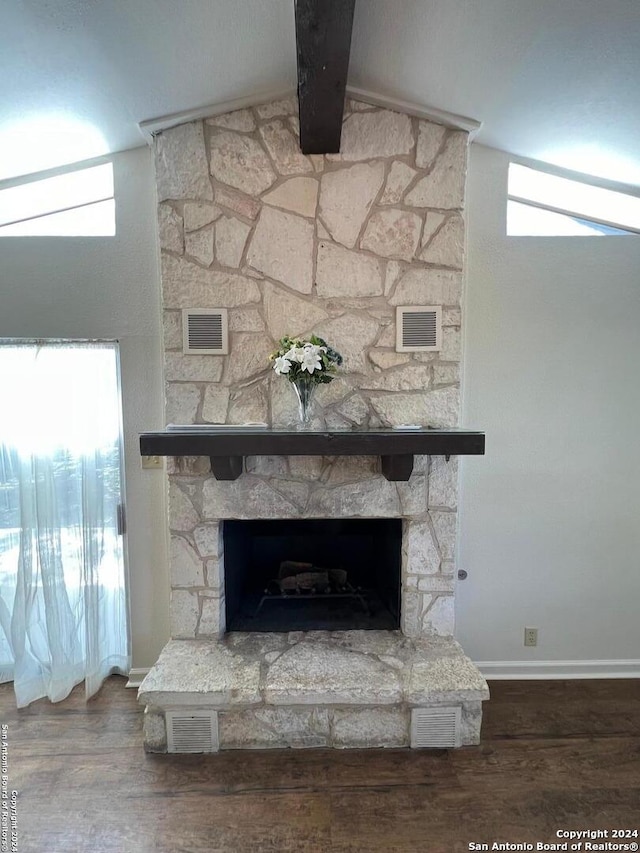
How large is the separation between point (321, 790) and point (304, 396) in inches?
63.3

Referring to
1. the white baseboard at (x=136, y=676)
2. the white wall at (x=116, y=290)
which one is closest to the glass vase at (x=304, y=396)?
the white wall at (x=116, y=290)

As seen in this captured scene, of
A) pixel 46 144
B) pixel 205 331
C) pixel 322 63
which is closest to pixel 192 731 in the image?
pixel 205 331

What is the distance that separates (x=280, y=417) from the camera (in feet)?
6.86

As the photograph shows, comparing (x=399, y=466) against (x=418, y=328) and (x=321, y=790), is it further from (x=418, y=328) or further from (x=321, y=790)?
(x=321, y=790)

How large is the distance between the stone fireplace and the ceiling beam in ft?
0.88

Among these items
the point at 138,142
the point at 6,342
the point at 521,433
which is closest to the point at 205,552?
the point at 6,342

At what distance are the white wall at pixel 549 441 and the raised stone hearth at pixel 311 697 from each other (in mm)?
576

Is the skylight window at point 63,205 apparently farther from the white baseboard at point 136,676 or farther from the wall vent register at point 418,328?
the white baseboard at point 136,676

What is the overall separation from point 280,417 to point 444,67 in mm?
1614

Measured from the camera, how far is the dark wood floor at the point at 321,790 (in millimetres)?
1490

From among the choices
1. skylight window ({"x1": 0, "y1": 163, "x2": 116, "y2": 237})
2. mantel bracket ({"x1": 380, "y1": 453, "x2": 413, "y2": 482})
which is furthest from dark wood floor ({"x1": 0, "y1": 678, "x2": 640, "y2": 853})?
skylight window ({"x1": 0, "y1": 163, "x2": 116, "y2": 237})

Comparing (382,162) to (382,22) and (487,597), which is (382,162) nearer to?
(382,22)

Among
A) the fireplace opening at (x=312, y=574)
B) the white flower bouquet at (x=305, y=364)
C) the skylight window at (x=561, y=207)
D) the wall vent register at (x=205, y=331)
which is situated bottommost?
the fireplace opening at (x=312, y=574)

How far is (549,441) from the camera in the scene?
90.7 inches
